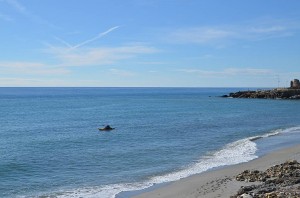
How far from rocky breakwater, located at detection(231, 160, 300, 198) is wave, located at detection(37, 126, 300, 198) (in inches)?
201

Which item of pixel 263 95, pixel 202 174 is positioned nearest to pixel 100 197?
pixel 202 174

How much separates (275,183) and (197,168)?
9.92 m

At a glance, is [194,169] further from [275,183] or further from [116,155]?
[275,183]

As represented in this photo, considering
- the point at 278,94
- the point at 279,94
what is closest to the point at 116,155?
the point at 279,94

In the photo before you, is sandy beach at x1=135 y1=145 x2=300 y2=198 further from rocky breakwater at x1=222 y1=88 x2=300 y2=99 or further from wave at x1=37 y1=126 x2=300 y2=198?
rocky breakwater at x1=222 y1=88 x2=300 y2=99

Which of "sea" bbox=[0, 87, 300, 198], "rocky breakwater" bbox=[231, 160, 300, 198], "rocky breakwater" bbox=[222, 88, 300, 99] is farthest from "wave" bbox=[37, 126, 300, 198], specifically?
"rocky breakwater" bbox=[222, 88, 300, 99]

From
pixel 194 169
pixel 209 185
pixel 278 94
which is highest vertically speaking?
pixel 278 94

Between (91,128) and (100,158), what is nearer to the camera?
(100,158)

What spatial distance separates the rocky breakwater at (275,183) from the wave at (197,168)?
509cm

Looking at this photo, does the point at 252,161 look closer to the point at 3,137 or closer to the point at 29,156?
the point at 29,156

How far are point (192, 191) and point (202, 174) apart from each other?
524cm

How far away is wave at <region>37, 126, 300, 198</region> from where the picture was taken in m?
23.1

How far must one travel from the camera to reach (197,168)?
2962cm

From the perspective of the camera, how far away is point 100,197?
22.2 metres
